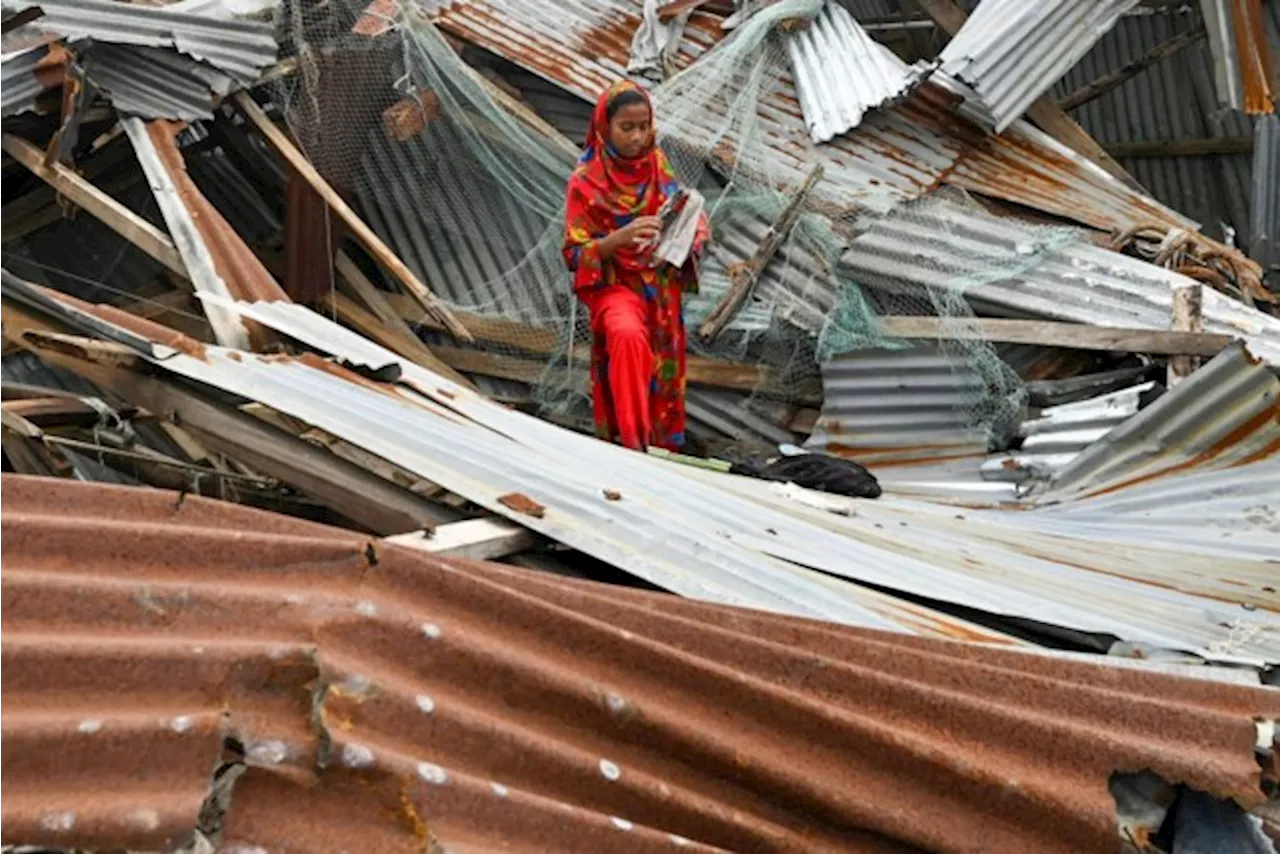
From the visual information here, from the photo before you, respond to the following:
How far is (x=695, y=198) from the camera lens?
611 centimetres

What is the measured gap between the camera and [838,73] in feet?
24.8

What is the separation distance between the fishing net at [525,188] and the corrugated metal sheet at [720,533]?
2.64 m

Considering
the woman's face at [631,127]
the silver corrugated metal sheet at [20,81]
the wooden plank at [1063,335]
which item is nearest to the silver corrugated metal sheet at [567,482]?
the woman's face at [631,127]

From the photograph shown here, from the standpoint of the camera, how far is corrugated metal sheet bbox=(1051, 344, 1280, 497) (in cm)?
508

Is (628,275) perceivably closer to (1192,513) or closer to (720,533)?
(1192,513)

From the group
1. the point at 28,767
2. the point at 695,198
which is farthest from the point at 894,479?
the point at 28,767

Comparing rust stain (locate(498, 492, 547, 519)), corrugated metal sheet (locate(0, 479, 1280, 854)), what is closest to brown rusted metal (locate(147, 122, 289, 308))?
rust stain (locate(498, 492, 547, 519))

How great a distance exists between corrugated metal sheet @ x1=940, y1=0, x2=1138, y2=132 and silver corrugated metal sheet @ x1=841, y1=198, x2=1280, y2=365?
634mm

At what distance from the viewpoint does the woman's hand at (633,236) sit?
19.4 ft

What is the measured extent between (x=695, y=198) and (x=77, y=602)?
13.5ft

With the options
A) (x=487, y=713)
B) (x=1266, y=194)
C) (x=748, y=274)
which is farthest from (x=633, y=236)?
(x=1266, y=194)

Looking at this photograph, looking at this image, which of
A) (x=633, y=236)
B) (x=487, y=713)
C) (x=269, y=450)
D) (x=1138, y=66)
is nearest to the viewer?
(x=487, y=713)

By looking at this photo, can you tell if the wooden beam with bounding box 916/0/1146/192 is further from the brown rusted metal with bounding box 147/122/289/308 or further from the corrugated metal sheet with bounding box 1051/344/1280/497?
the brown rusted metal with bounding box 147/122/289/308

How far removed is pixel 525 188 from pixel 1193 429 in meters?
3.50
